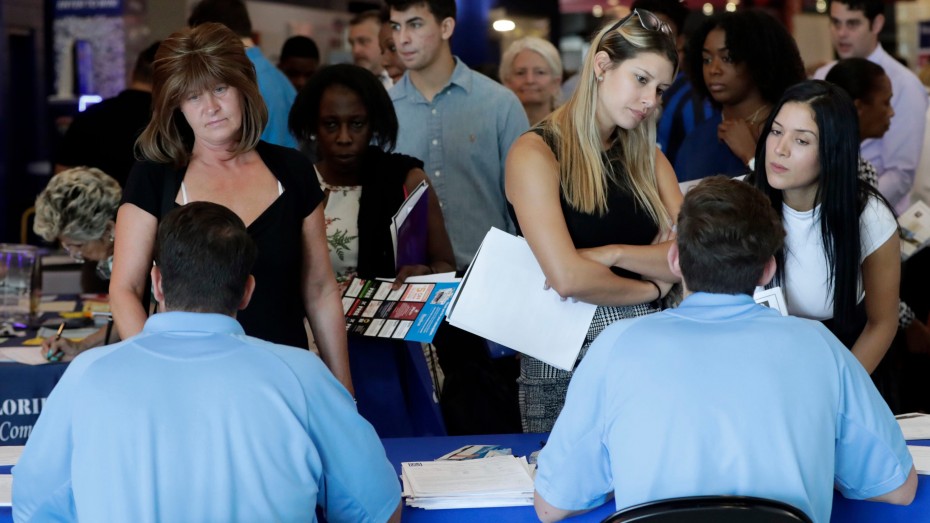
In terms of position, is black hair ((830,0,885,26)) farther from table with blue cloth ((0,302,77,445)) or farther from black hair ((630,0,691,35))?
table with blue cloth ((0,302,77,445))

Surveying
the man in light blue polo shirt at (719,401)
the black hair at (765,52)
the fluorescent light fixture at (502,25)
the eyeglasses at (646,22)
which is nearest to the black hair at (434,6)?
the black hair at (765,52)

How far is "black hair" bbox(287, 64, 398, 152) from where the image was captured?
11.2 feet

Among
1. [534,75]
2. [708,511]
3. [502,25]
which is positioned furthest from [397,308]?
[502,25]

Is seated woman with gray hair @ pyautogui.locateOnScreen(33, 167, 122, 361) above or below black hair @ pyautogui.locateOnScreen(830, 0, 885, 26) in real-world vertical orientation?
below

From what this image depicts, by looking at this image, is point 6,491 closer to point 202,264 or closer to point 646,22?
point 202,264

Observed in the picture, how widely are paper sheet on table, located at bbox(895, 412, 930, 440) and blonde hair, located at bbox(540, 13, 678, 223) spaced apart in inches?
28.5

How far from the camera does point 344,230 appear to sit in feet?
11.0

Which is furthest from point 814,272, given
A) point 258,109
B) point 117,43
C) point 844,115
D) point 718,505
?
point 117,43

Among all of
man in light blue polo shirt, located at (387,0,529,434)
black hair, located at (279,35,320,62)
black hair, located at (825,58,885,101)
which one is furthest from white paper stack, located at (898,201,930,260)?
black hair, located at (279,35,320,62)

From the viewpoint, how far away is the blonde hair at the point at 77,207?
360 cm

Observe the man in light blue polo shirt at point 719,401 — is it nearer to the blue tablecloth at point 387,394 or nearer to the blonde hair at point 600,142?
the blonde hair at point 600,142

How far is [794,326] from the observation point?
1850 millimetres

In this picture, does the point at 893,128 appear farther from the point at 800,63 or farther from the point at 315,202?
the point at 315,202

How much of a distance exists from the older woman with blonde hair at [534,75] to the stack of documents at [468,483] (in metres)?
3.21
